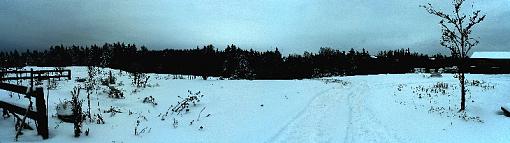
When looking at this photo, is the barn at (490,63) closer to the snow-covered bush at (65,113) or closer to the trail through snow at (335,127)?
the trail through snow at (335,127)

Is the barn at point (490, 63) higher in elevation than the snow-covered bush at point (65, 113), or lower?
higher

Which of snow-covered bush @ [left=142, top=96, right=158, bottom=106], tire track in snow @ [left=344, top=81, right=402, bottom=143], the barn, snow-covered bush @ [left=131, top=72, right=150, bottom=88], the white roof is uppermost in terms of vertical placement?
the white roof

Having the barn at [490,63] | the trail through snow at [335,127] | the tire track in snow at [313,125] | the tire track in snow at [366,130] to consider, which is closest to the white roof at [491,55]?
the barn at [490,63]

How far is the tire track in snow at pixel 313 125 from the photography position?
1010 cm

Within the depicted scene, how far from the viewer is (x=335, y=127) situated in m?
11.7

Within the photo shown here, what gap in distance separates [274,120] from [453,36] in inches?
303

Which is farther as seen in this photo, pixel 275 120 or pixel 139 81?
pixel 139 81

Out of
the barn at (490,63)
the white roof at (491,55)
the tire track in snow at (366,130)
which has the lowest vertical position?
the tire track in snow at (366,130)

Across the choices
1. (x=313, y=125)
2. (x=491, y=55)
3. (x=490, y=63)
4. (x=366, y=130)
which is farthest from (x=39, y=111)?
(x=491, y=55)

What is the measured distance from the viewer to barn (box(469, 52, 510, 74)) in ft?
180

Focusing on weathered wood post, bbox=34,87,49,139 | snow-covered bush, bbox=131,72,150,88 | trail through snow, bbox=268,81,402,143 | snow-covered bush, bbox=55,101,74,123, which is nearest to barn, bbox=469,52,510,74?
trail through snow, bbox=268,81,402,143

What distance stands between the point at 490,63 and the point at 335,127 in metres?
58.3

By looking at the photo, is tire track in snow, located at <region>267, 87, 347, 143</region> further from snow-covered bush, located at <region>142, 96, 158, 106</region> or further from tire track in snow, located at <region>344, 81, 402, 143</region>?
snow-covered bush, located at <region>142, 96, 158, 106</region>

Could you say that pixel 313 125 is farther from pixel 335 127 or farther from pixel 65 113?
pixel 65 113
